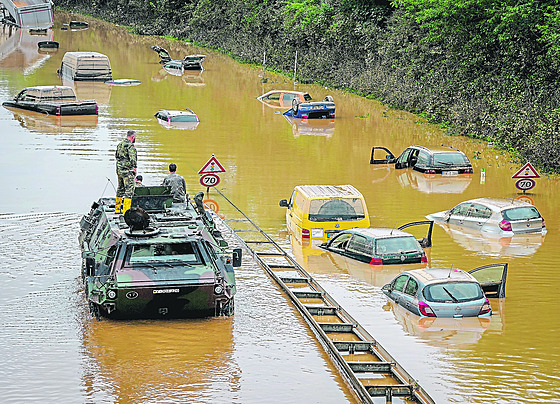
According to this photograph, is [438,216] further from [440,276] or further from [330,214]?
[440,276]

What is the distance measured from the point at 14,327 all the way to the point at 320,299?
21.4 feet

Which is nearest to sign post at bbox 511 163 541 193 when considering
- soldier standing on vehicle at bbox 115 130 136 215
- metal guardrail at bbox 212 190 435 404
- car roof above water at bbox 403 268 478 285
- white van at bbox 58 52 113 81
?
metal guardrail at bbox 212 190 435 404

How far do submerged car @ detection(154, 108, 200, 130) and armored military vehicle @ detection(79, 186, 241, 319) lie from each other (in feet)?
100

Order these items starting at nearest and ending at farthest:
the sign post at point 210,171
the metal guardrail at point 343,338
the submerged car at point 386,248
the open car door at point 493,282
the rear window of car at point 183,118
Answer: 1. the metal guardrail at point 343,338
2. the open car door at point 493,282
3. the submerged car at point 386,248
4. the sign post at point 210,171
5. the rear window of car at point 183,118

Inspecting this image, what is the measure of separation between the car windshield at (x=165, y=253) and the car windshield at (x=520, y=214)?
12131 mm

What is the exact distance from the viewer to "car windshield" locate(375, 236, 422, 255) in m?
22.2

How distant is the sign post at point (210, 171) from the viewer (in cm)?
2998

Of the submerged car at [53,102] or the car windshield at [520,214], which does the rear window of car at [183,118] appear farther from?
the car windshield at [520,214]

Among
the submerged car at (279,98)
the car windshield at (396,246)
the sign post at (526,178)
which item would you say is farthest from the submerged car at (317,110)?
the car windshield at (396,246)

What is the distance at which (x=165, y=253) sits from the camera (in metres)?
16.7

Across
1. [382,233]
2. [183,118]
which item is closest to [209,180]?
[382,233]

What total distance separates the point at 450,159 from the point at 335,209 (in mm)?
12165

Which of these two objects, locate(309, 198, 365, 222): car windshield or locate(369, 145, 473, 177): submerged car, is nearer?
locate(309, 198, 365, 222): car windshield

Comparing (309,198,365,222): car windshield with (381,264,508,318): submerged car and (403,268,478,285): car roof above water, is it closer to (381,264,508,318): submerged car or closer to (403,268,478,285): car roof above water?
(403,268,478,285): car roof above water
